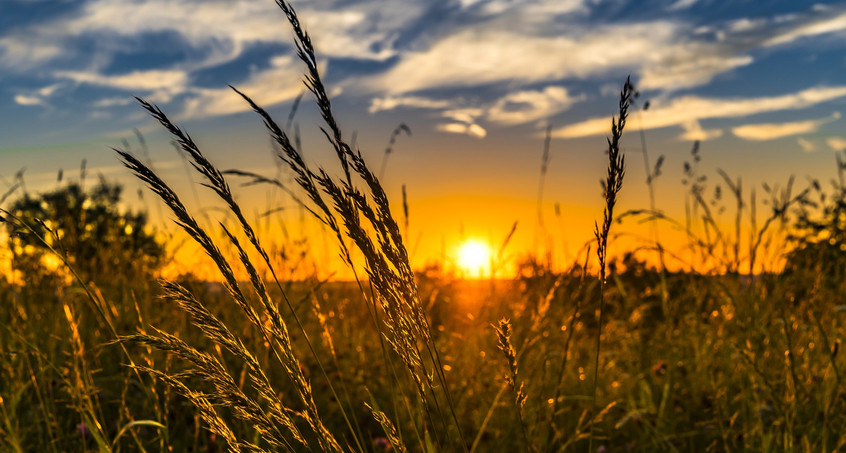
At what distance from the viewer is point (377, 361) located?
4.16m

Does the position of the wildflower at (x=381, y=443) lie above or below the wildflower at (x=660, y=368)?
below

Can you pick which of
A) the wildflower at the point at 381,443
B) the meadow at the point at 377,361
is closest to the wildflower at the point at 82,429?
the meadow at the point at 377,361

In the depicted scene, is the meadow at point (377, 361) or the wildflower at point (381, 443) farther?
the wildflower at point (381, 443)

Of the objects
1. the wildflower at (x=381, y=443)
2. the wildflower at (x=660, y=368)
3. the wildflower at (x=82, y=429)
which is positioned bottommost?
the wildflower at (x=381, y=443)

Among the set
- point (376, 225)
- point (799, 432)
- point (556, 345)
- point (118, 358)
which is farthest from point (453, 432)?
point (376, 225)

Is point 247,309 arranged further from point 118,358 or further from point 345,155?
point 118,358

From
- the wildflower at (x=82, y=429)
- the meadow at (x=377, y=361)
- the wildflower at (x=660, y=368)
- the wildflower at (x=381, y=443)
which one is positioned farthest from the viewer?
the wildflower at (x=660, y=368)

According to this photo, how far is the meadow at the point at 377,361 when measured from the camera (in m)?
1.18

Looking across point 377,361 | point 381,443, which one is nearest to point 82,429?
point 381,443

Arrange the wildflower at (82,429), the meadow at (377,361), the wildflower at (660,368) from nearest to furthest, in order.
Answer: the meadow at (377,361), the wildflower at (82,429), the wildflower at (660,368)

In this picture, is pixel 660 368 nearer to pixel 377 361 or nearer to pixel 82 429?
pixel 377 361

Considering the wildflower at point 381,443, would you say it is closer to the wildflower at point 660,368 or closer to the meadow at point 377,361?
the meadow at point 377,361

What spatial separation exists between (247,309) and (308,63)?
491 mm

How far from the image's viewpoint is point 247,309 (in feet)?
3.92
